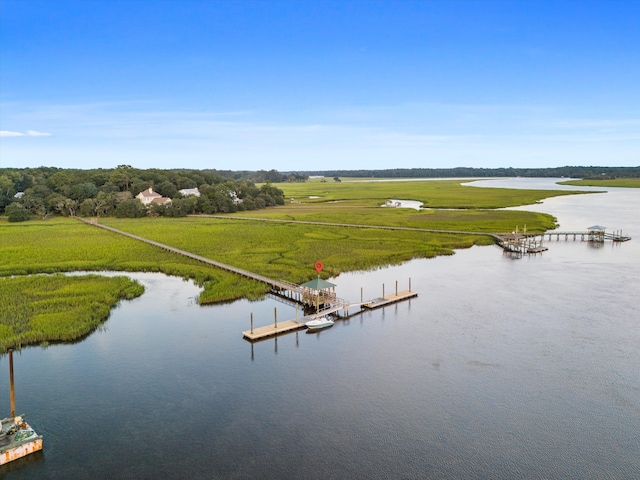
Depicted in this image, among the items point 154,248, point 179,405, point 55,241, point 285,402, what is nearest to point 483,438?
point 285,402

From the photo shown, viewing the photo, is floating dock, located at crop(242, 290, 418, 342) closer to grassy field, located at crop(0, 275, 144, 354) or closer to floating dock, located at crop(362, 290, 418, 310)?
floating dock, located at crop(362, 290, 418, 310)

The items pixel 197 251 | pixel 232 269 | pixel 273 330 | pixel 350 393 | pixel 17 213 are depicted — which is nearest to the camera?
pixel 350 393

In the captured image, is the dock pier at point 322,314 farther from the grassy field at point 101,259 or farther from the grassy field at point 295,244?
the grassy field at point 295,244

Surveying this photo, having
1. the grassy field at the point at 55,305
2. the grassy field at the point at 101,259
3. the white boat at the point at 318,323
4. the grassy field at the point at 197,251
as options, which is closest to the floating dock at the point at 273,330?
the white boat at the point at 318,323

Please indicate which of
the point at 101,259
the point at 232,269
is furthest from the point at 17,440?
the point at 101,259

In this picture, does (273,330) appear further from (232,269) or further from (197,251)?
(197,251)
